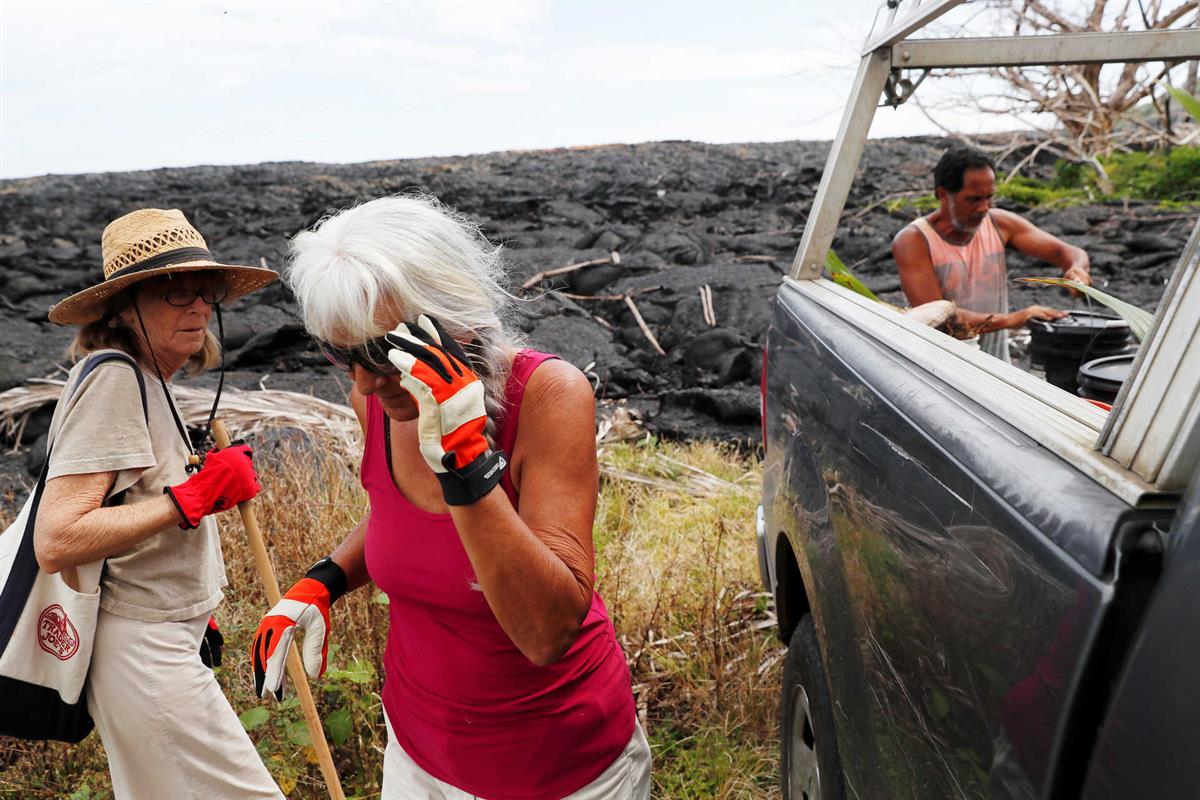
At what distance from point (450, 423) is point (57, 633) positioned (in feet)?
5.11

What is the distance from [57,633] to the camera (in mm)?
2453

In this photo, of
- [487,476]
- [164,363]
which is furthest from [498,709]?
[164,363]

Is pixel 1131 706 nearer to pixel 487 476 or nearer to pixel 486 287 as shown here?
pixel 487 476

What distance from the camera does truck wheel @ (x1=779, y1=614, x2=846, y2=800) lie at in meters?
1.96

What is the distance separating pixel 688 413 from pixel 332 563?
6.09 meters

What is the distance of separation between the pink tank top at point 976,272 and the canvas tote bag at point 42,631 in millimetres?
3303

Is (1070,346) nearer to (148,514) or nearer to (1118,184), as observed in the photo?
(148,514)

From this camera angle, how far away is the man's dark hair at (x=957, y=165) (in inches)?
170

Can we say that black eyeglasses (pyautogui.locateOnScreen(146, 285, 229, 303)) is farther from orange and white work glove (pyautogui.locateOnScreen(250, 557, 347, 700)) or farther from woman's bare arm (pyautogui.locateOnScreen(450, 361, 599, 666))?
woman's bare arm (pyautogui.locateOnScreen(450, 361, 599, 666))

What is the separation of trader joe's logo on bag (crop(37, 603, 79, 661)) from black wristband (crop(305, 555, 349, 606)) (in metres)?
0.67

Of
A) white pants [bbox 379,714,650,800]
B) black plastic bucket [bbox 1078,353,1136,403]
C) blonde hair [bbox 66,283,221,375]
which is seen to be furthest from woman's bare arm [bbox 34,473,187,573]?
black plastic bucket [bbox 1078,353,1136,403]

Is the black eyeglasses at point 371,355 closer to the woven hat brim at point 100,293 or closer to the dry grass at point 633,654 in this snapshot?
the woven hat brim at point 100,293

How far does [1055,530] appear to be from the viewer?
93 cm

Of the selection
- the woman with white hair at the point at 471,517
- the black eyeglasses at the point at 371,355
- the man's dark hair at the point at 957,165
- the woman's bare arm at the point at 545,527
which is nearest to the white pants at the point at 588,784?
the woman with white hair at the point at 471,517
